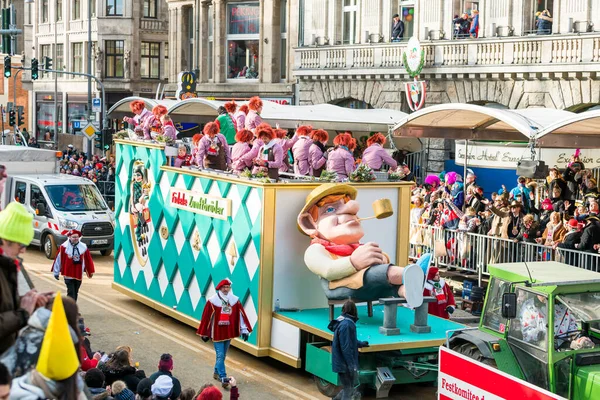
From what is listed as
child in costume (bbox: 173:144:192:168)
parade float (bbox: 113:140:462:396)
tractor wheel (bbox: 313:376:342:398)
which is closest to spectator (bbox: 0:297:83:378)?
parade float (bbox: 113:140:462:396)

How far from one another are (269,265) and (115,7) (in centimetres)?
4608

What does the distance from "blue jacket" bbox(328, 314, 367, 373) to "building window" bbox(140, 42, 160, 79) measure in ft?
157

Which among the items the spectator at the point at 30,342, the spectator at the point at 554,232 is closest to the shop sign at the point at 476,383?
the spectator at the point at 30,342

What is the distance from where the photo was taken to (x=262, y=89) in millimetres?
43719

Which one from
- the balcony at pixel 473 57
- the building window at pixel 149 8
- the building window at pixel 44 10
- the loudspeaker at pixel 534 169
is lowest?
the loudspeaker at pixel 534 169

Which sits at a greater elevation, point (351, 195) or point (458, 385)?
Result: point (351, 195)

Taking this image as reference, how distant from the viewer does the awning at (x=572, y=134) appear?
19094 mm

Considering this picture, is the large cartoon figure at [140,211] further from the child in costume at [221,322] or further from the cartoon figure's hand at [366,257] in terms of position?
the cartoon figure's hand at [366,257]

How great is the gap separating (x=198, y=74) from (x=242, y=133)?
31.9 metres

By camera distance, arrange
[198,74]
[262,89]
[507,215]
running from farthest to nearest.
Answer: [198,74]
[262,89]
[507,215]

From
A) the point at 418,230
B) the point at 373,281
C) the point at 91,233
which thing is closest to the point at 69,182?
the point at 91,233

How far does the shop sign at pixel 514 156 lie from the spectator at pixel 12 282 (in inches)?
710

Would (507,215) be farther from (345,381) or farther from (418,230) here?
(345,381)

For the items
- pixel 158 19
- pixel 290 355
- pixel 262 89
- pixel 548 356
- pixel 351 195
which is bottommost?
pixel 290 355
